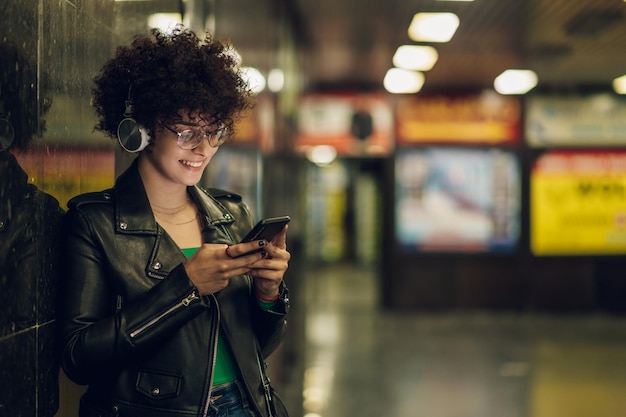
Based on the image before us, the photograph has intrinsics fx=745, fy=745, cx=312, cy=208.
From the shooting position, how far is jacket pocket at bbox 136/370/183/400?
156 centimetres

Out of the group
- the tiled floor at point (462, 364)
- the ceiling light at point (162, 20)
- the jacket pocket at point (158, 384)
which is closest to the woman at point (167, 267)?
the jacket pocket at point (158, 384)

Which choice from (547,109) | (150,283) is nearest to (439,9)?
(547,109)

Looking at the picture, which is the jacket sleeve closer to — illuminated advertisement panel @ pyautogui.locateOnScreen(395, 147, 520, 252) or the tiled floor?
the tiled floor

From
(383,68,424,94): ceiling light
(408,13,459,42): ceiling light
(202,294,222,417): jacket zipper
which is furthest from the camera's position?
(383,68,424,94): ceiling light

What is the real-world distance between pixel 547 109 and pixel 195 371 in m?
9.76

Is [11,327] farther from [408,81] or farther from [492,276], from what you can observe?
[492,276]

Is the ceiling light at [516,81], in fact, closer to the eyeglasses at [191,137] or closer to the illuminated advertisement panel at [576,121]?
the illuminated advertisement panel at [576,121]

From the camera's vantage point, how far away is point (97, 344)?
58.1 inches

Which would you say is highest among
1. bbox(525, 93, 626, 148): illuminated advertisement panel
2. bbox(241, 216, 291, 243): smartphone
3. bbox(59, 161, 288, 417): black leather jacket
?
bbox(525, 93, 626, 148): illuminated advertisement panel

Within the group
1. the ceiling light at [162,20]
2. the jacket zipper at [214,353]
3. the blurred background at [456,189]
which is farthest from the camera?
the blurred background at [456,189]

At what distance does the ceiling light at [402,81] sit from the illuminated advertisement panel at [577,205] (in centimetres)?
213

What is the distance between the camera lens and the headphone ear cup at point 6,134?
4.83ft

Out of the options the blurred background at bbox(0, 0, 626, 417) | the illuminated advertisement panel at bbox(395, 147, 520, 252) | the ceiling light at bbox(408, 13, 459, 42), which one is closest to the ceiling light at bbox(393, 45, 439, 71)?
the blurred background at bbox(0, 0, 626, 417)

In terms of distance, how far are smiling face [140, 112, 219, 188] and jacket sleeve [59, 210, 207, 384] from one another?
8.8 inches
